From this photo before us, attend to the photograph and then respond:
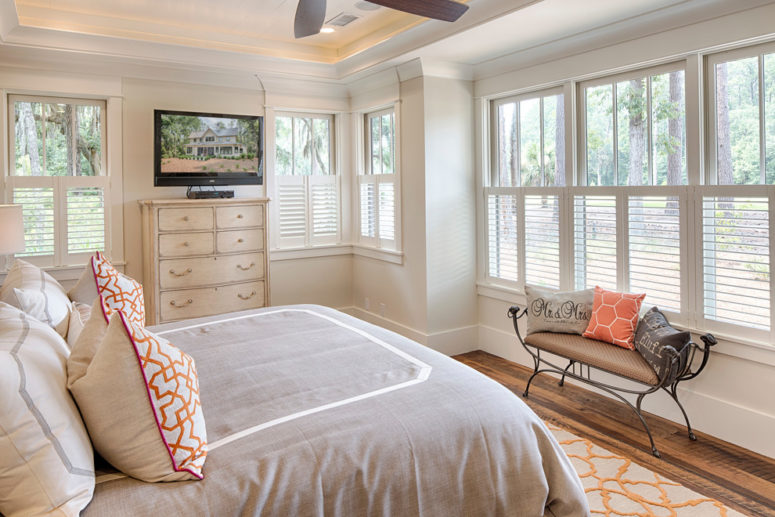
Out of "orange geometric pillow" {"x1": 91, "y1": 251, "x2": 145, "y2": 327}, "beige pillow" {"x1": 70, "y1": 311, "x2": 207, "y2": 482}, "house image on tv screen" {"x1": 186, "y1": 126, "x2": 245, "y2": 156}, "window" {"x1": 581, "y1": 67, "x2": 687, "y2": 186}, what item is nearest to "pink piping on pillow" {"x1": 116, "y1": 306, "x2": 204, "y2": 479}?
"beige pillow" {"x1": 70, "y1": 311, "x2": 207, "y2": 482}

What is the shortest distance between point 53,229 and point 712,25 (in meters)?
4.48

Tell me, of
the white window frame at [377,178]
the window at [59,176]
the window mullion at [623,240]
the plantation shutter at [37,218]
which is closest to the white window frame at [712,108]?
the window mullion at [623,240]

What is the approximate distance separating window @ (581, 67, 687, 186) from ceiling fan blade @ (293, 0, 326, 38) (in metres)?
1.99

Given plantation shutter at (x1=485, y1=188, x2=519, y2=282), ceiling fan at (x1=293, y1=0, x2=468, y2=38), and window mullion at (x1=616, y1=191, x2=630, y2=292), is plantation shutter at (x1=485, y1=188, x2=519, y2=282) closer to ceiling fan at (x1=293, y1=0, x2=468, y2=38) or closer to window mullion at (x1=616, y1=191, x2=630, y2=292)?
window mullion at (x1=616, y1=191, x2=630, y2=292)

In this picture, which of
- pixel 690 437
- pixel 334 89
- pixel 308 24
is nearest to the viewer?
pixel 308 24

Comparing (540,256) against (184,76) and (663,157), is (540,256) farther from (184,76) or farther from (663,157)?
(184,76)

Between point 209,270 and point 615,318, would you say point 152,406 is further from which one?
point 209,270

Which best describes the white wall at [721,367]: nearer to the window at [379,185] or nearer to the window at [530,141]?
the window at [530,141]

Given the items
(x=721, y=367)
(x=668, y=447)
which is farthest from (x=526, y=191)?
(x=668, y=447)

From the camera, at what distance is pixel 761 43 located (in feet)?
9.10

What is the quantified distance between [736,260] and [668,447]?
3.43 feet

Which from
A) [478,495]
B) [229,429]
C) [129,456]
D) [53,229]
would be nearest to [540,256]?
[478,495]

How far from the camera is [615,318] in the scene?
3.19 meters

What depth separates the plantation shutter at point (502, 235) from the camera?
434cm
